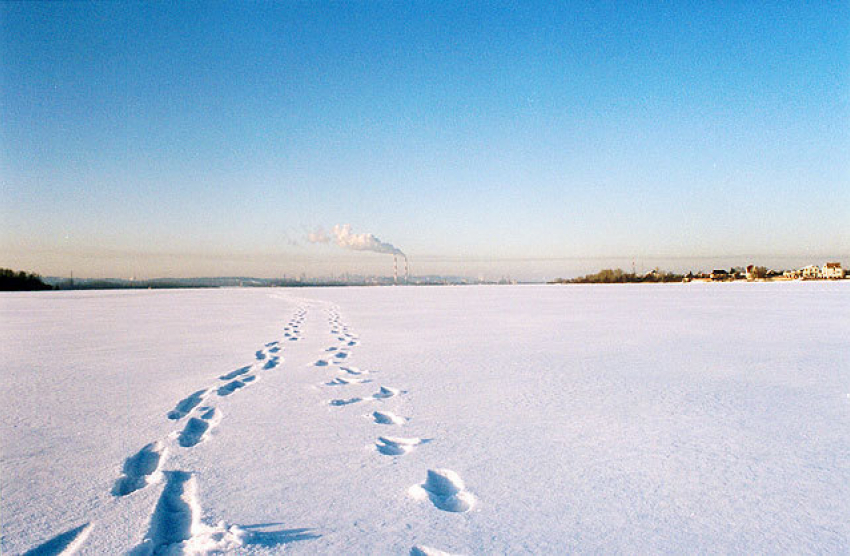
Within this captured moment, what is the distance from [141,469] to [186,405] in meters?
1.07

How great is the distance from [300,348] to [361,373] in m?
1.79

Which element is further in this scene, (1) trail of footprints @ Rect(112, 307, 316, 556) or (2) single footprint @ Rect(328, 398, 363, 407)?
(2) single footprint @ Rect(328, 398, 363, 407)

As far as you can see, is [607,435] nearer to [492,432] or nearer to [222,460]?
[492,432]

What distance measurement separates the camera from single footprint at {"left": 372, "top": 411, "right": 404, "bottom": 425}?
8.78ft

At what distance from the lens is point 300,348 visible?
221 inches

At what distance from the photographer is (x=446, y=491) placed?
181cm

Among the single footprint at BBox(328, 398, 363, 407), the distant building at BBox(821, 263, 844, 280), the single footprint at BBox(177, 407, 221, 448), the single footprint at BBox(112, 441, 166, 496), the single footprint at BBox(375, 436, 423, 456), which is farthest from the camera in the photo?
the distant building at BBox(821, 263, 844, 280)

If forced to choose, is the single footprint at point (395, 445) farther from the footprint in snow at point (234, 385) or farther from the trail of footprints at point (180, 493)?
the footprint in snow at point (234, 385)

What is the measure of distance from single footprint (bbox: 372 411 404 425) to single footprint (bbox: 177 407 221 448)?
883 millimetres

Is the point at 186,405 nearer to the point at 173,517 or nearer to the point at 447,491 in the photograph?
the point at 173,517

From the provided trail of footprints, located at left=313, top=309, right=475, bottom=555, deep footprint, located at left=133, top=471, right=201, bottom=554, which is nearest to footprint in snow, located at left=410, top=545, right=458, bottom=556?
trail of footprints, located at left=313, top=309, right=475, bottom=555

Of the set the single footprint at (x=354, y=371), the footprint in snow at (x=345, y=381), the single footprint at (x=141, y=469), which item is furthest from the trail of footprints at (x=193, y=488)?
the single footprint at (x=354, y=371)

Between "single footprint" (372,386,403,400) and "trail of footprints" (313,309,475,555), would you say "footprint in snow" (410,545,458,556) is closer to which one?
"trail of footprints" (313,309,475,555)

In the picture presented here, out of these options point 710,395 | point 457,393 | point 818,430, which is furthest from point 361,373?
point 818,430
